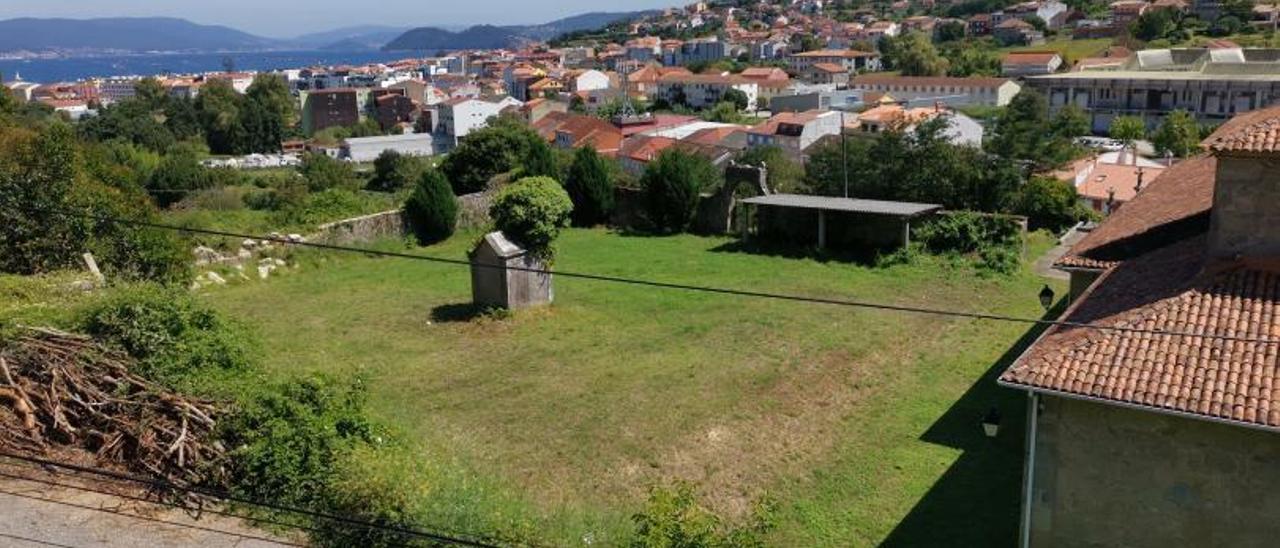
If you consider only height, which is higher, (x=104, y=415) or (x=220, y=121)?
(x=104, y=415)

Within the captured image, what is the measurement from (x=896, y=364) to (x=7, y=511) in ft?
38.6

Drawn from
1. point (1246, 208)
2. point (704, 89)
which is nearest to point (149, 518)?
point (1246, 208)

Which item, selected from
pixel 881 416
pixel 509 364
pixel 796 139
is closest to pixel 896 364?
pixel 881 416

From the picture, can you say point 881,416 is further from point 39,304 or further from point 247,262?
point 247,262

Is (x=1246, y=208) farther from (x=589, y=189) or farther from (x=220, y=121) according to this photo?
(x=220, y=121)

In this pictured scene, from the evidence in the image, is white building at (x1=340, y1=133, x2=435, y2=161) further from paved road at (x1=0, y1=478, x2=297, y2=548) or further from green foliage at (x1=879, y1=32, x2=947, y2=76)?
paved road at (x1=0, y1=478, x2=297, y2=548)

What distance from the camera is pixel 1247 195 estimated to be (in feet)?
28.2

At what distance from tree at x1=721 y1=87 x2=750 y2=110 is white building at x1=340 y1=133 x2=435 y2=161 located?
3326cm

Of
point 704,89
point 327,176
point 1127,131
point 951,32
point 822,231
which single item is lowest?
point 327,176

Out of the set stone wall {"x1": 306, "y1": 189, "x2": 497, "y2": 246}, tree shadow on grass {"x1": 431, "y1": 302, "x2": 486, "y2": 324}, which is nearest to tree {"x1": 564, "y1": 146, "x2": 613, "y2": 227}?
stone wall {"x1": 306, "y1": 189, "x2": 497, "y2": 246}

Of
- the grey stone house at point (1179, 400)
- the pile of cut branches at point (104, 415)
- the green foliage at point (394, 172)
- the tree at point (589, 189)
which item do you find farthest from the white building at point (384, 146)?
the grey stone house at point (1179, 400)

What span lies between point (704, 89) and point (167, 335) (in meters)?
102

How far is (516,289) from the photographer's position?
17.5 m

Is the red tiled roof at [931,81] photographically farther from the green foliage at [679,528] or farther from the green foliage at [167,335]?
the green foliage at [679,528]
